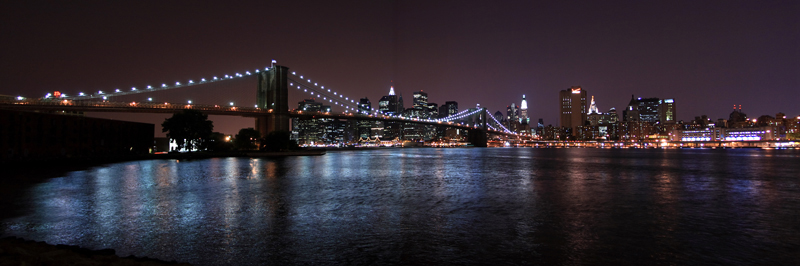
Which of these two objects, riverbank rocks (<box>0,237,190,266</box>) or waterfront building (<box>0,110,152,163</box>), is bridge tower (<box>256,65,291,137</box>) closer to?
waterfront building (<box>0,110,152,163</box>)

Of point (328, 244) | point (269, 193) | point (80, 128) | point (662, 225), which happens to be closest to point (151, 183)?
point (269, 193)

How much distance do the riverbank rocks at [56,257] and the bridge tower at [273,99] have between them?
60104 millimetres

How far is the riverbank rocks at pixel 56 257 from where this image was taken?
561 cm

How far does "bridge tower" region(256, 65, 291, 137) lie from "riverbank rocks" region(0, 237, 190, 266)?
6010 cm

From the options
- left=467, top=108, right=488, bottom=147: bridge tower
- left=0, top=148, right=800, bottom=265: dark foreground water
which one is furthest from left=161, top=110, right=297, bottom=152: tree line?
left=467, top=108, right=488, bottom=147: bridge tower

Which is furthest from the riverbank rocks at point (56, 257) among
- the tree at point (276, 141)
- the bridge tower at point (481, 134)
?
the bridge tower at point (481, 134)

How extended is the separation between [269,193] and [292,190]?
1.29 m

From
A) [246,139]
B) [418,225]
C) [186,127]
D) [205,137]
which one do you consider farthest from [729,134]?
[418,225]

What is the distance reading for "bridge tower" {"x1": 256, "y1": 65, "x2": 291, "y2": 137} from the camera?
65688 millimetres

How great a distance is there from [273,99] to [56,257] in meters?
63.4

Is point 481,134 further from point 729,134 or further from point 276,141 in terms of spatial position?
point 729,134

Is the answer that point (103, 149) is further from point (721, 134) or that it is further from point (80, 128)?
point (721, 134)

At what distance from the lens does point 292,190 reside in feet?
58.0

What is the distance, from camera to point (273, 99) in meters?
67.1
